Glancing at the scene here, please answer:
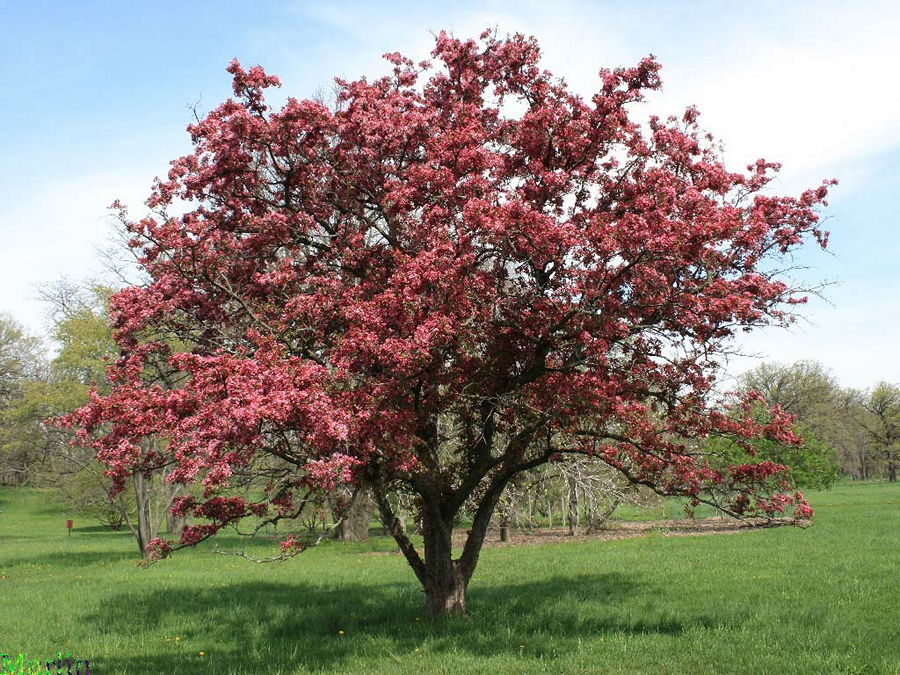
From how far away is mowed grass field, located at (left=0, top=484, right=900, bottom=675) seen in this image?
9961 mm

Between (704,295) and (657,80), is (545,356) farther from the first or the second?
(657,80)

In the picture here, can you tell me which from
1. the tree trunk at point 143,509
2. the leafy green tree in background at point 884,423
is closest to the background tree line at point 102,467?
the tree trunk at point 143,509

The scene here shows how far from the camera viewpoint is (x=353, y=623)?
43.3 ft

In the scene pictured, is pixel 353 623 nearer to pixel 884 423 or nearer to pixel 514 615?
pixel 514 615

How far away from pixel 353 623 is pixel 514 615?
3080 mm

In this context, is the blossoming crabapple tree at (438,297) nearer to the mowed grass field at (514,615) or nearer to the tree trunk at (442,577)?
the tree trunk at (442,577)

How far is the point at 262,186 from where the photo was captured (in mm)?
12445

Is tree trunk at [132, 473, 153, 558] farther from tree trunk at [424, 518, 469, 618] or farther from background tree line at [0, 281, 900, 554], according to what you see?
tree trunk at [424, 518, 469, 618]

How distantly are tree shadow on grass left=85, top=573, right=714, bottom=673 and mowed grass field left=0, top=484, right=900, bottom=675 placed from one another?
1.9 inches

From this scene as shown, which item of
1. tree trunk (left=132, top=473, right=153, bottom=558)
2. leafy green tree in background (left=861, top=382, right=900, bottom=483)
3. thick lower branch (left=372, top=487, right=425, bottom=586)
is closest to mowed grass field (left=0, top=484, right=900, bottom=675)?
thick lower branch (left=372, top=487, right=425, bottom=586)

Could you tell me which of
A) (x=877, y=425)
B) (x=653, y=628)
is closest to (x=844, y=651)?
(x=653, y=628)

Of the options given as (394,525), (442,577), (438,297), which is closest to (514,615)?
(442,577)

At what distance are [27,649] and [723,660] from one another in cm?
1110

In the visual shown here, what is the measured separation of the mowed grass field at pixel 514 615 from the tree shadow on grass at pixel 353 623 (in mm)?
49
